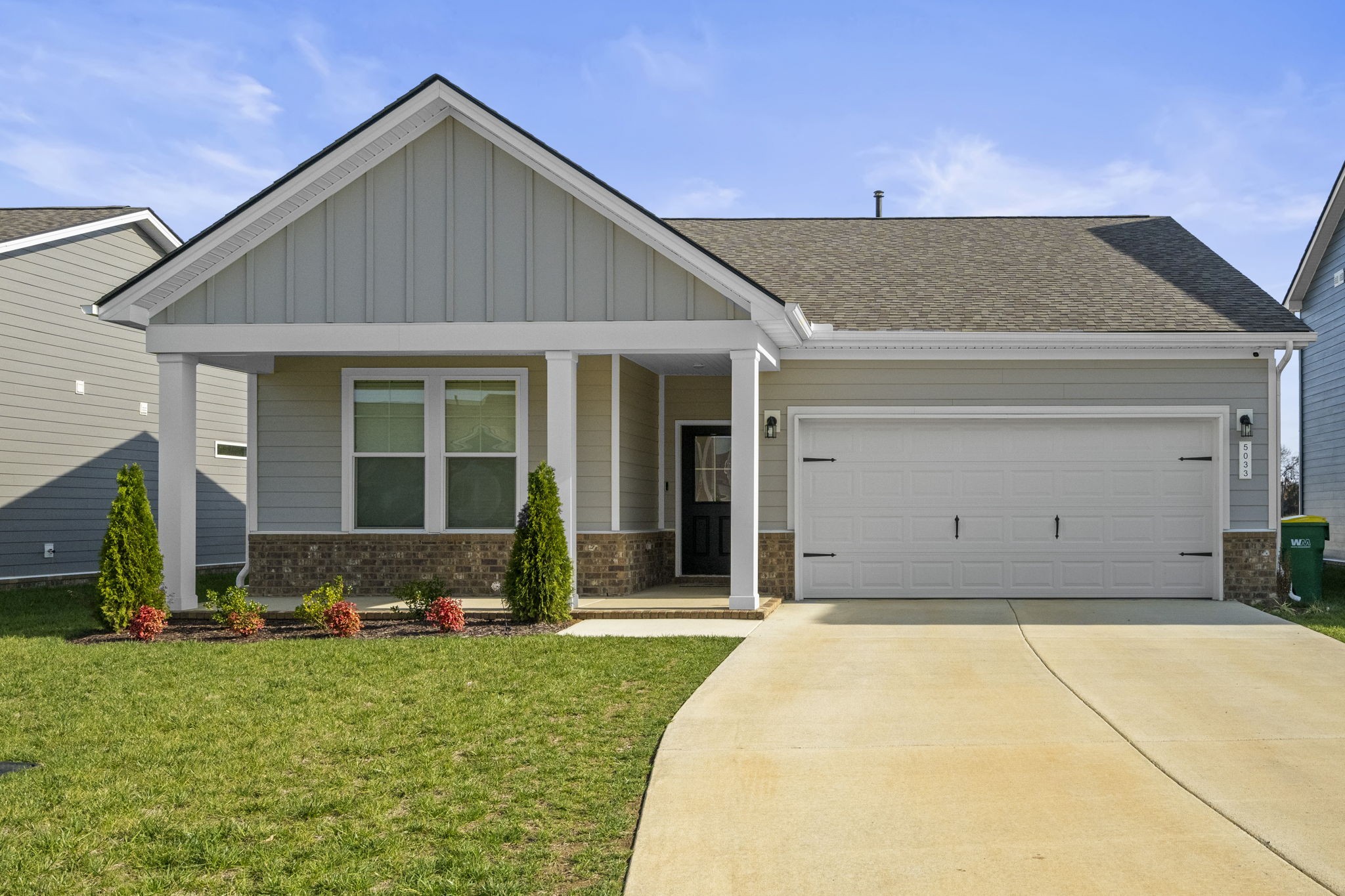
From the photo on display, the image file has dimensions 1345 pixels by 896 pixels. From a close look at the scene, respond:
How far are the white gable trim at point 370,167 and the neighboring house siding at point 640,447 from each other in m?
2.41

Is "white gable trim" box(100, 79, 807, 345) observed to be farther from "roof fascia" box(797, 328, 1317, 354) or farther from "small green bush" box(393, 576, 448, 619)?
"small green bush" box(393, 576, 448, 619)

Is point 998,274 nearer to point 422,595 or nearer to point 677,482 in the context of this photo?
point 677,482

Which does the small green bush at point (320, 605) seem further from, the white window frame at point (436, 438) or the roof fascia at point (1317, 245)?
the roof fascia at point (1317, 245)

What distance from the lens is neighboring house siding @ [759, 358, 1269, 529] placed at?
1364cm

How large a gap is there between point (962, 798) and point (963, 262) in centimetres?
1154

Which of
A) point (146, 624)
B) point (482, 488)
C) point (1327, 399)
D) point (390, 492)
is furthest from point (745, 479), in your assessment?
point (1327, 399)

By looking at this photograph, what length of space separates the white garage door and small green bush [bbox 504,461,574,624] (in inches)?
134

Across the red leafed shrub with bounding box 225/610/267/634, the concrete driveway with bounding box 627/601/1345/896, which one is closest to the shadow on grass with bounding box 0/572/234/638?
the red leafed shrub with bounding box 225/610/267/634

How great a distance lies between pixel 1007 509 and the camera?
13727 millimetres

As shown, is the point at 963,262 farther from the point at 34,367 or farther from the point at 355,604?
the point at 34,367

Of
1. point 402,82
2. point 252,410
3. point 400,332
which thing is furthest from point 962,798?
point 252,410

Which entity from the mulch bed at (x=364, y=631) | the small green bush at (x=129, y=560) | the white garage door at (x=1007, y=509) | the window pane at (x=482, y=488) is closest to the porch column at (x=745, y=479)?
the mulch bed at (x=364, y=631)

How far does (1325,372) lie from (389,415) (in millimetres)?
15960

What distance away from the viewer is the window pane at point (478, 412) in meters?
13.9
